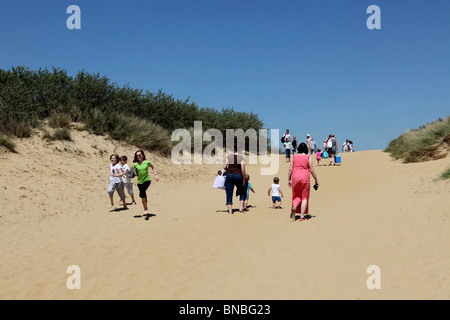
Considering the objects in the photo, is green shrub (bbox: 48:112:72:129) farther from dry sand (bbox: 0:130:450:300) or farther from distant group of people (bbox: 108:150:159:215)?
distant group of people (bbox: 108:150:159:215)

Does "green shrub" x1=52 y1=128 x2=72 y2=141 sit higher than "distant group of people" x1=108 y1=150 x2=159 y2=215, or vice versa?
"green shrub" x1=52 y1=128 x2=72 y2=141

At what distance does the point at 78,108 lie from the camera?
856 inches

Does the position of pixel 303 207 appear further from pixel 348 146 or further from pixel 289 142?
pixel 348 146

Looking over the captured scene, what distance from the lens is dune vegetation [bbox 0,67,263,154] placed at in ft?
59.5

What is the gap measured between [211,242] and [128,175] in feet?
16.5

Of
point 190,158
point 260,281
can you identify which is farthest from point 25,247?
point 190,158

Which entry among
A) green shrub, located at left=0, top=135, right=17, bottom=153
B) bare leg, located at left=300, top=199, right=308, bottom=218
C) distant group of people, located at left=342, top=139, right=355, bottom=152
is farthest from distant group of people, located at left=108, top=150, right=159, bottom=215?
distant group of people, located at left=342, top=139, right=355, bottom=152

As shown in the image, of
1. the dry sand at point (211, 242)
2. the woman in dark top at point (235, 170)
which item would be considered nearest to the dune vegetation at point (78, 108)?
the dry sand at point (211, 242)

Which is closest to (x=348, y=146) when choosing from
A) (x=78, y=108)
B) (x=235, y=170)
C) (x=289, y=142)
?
(x=289, y=142)

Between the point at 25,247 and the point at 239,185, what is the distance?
601cm

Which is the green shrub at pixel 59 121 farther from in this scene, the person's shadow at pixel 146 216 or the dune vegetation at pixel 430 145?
the dune vegetation at pixel 430 145

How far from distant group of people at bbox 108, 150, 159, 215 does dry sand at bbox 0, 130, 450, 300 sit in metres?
0.78
